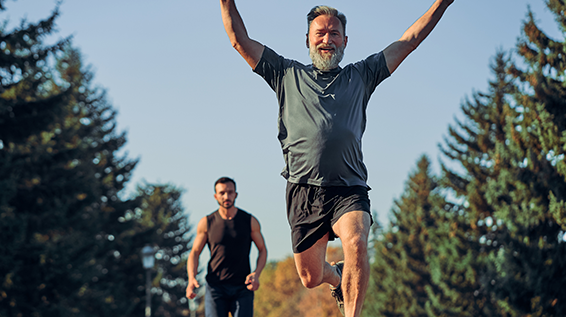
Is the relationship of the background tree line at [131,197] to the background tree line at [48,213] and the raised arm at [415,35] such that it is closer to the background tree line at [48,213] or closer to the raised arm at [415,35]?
the background tree line at [48,213]

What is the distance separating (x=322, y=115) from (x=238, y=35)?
995 mm

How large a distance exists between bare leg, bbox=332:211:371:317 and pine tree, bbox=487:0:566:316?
16.7m

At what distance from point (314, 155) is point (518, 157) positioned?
62.8 feet

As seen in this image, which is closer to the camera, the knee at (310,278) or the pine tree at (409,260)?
the knee at (310,278)

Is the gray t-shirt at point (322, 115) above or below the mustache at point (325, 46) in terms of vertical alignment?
below

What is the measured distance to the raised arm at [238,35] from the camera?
4980mm

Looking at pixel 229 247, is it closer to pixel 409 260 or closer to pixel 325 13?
pixel 325 13

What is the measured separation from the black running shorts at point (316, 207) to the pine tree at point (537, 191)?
654 inches

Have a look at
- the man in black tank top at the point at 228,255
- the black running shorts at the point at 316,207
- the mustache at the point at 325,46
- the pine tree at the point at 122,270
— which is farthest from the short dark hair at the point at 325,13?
the pine tree at the point at 122,270

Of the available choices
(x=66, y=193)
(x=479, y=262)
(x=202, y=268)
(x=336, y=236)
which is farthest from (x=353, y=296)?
(x=202, y=268)

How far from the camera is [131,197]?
129ft

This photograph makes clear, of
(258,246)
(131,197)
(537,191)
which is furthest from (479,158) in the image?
(258,246)

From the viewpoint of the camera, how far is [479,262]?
34.3 metres

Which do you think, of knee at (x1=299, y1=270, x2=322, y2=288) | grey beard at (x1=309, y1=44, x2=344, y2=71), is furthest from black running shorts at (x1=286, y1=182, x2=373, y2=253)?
grey beard at (x1=309, y1=44, x2=344, y2=71)
